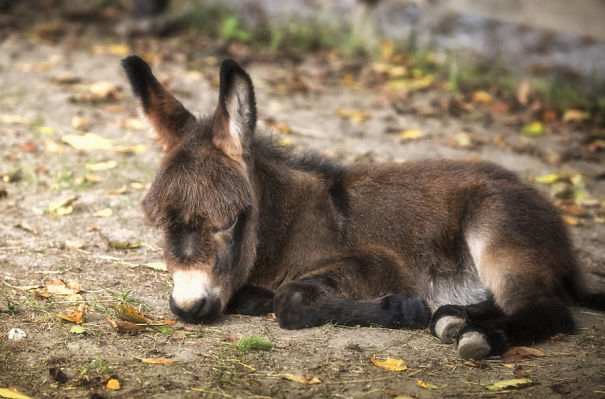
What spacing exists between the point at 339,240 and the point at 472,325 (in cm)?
114

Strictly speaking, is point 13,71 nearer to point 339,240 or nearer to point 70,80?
point 70,80

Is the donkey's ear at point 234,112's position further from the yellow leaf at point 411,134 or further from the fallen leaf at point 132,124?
the yellow leaf at point 411,134

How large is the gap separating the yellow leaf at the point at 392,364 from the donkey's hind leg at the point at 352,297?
577 millimetres

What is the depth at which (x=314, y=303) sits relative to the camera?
14.1 ft

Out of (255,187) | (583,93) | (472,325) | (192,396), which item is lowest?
(192,396)

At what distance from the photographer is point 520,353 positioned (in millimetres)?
3982

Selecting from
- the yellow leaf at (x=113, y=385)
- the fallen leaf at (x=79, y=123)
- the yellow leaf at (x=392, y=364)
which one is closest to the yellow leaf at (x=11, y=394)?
the yellow leaf at (x=113, y=385)

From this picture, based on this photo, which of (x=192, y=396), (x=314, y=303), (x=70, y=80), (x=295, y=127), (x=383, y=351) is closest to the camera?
(x=192, y=396)

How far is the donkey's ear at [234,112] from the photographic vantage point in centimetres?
402

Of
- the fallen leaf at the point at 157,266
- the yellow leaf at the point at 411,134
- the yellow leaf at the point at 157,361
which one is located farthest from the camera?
the yellow leaf at the point at 411,134

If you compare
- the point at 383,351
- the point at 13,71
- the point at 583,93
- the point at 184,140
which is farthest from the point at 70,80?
the point at 583,93

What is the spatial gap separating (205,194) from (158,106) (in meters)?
0.80

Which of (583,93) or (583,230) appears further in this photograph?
(583,93)

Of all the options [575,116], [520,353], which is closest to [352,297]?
[520,353]
